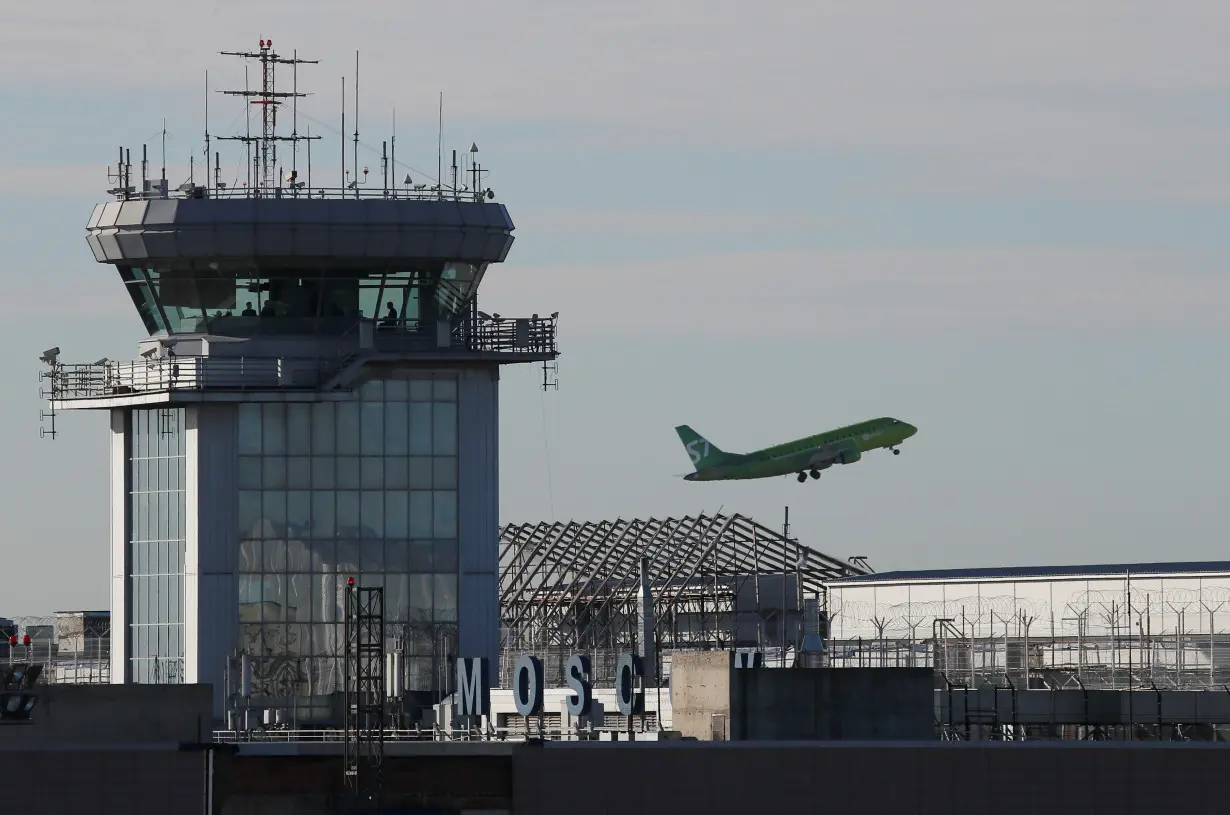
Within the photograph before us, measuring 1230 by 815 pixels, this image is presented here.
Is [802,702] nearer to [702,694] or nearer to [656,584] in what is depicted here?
[702,694]

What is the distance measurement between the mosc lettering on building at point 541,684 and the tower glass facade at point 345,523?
18.7 ft

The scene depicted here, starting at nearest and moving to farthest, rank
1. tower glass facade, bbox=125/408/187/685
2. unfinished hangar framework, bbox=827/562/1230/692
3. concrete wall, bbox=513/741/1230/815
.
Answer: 1. concrete wall, bbox=513/741/1230/815
2. tower glass facade, bbox=125/408/187/685
3. unfinished hangar framework, bbox=827/562/1230/692

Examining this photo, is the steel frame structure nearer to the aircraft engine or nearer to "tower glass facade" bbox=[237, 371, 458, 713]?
the aircraft engine

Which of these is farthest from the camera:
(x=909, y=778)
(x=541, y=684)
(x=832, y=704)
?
(x=541, y=684)

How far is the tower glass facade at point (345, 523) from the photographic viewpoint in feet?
314

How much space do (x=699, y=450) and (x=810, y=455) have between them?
8.56 m

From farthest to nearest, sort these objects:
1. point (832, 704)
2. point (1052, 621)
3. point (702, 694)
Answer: point (1052, 621) → point (702, 694) → point (832, 704)

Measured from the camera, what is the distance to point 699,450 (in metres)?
174

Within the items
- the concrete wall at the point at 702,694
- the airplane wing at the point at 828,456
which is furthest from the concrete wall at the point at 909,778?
the airplane wing at the point at 828,456

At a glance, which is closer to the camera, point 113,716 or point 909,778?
point 909,778

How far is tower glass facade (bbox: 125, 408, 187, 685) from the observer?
95438 mm

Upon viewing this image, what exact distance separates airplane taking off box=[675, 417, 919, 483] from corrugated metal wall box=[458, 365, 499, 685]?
71274mm

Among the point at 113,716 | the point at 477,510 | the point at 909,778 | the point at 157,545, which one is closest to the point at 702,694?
the point at 909,778

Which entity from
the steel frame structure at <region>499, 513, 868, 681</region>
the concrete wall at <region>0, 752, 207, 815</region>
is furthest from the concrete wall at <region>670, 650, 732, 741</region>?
the steel frame structure at <region>499, 513, 868, 681</region>
